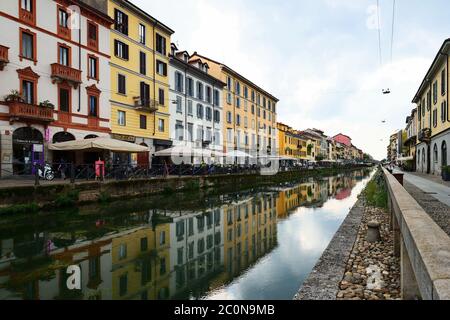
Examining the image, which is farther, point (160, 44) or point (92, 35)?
point (160, 44)

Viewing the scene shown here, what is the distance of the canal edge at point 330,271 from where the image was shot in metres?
4.63

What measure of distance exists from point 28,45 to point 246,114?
32.4 meters

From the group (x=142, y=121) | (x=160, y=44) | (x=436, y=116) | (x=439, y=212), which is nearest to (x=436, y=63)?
(x=436, y=116)

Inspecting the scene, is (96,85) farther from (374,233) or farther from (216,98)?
(374,233)

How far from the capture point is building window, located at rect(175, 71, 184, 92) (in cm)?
3091

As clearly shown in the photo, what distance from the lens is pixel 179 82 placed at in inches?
1236

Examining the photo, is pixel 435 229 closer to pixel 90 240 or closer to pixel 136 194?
pixel 90 240

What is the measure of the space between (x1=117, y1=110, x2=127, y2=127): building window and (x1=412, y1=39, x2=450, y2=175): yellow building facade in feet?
81.7

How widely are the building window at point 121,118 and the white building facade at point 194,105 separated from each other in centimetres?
584

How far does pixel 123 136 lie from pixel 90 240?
16.7 meters

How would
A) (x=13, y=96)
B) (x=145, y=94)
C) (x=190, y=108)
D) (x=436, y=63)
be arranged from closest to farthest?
(x=13, y=96) → (x=436, y=63) → (x=145, y=94) → (x=190, y=108)

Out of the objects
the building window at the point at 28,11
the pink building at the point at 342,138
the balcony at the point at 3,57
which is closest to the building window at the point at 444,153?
the building window at the point at 28,11

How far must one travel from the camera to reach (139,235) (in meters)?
9.70

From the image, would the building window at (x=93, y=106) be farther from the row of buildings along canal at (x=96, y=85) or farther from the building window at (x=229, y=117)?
the building window at (x=229, y=117)
